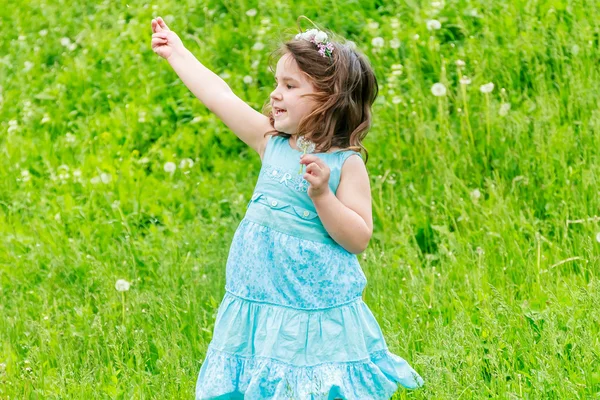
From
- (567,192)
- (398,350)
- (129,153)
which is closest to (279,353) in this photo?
(398,350)

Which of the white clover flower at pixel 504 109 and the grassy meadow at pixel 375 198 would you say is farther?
the white clover flower at pixel 504 109

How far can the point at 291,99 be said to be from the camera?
9.75 ft

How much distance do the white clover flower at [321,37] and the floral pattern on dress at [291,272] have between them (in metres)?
0.59

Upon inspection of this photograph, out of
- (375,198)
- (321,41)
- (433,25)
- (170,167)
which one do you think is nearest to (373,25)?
(433,25)

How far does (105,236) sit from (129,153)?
905 mm

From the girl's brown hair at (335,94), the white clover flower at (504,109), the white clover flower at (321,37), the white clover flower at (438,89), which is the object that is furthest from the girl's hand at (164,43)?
the white clover flower at (504,109)

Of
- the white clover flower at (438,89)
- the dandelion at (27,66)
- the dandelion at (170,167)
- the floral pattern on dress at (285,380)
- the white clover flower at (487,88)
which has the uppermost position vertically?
the floral pattern on dress at (285,380)

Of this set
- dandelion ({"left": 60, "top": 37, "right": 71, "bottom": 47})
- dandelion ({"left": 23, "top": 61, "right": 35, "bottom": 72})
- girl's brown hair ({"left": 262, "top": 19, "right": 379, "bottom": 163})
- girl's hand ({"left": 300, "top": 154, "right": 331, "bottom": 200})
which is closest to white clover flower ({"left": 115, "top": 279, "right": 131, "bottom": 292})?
girl's brown hair ({"left": 262, "top": 19, "right": 379, "bottom": 163})

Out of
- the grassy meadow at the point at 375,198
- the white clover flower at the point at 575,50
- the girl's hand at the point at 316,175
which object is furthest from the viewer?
the white clover flower at the point at 575,50

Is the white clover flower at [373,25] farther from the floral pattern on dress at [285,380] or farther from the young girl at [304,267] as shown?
the floral pattern on dress at [285,380]

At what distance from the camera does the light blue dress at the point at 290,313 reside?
2.93 metres

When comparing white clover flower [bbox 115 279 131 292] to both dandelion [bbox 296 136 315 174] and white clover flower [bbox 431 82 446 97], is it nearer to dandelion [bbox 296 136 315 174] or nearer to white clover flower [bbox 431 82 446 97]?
dandelion [bbox 296 136 315 174]

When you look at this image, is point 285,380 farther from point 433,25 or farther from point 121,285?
point 433,25

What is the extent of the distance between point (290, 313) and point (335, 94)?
2.21ft
